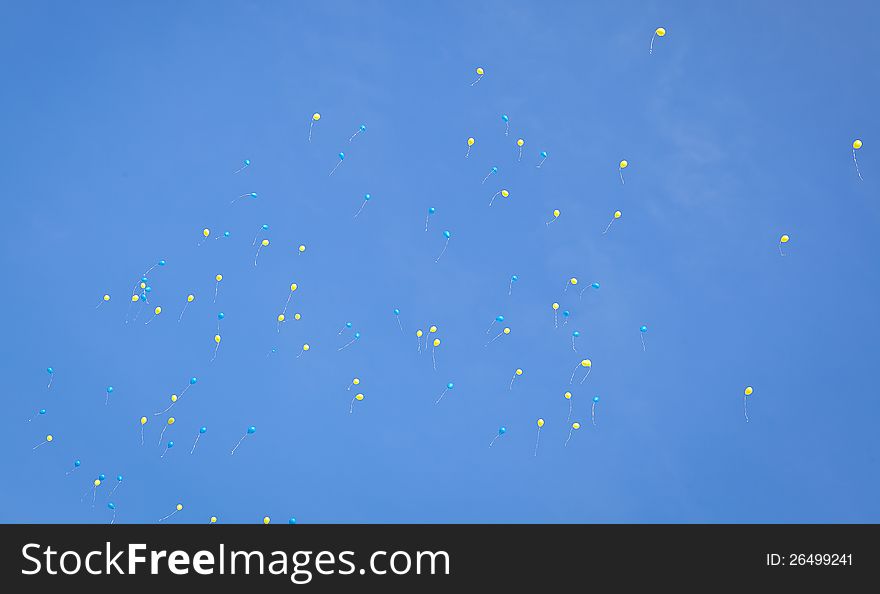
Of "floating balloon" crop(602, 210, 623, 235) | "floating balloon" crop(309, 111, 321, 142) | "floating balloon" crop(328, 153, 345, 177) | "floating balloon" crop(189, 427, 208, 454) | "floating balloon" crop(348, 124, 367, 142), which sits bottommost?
"floating balloon" crop(189, 427, 208, 454)

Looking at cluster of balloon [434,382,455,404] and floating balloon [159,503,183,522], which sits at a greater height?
cluster of balloon [434,382,455,404]

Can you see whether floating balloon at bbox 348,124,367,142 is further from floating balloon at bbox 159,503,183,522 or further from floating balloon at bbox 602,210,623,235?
floating balloon at bbox 159,503,183,522

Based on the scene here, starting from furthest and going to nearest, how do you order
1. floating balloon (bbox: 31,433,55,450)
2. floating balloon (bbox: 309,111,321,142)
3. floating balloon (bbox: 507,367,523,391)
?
floating balloon (bbox: 309,111,321,142) → floating balloon (bbox: 31,433,55,450) → floating balloon (bbox: 507,367,523,391)

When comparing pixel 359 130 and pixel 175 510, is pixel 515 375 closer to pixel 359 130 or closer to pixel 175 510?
pixel 359 130

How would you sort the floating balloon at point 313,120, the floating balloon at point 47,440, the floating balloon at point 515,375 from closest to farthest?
the floating balloon at point 515,375 → the floating balloon at point 47,440 → the floating balloon at point 313,120

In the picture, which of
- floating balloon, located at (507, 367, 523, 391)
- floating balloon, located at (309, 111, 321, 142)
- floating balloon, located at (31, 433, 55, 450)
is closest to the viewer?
floating balloon, located at (507, 367, 523, 391)

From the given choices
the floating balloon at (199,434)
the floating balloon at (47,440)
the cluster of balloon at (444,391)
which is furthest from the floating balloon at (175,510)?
the cluster of balloon at (444,391)

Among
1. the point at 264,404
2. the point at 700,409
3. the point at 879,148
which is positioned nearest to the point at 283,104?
the point at 264,404

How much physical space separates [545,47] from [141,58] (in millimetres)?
1875

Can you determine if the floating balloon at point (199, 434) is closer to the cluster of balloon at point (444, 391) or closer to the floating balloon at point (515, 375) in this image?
the cluster of balloon at point (444, 391)

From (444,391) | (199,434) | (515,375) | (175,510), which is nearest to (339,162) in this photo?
(444,391)

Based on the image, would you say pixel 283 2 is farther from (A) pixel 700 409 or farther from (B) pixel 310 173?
(A) pixel 700 409

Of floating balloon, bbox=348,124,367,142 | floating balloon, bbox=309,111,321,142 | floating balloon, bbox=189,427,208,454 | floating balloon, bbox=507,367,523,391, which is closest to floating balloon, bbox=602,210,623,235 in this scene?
floating balloon, bbox=507,367,523,391
